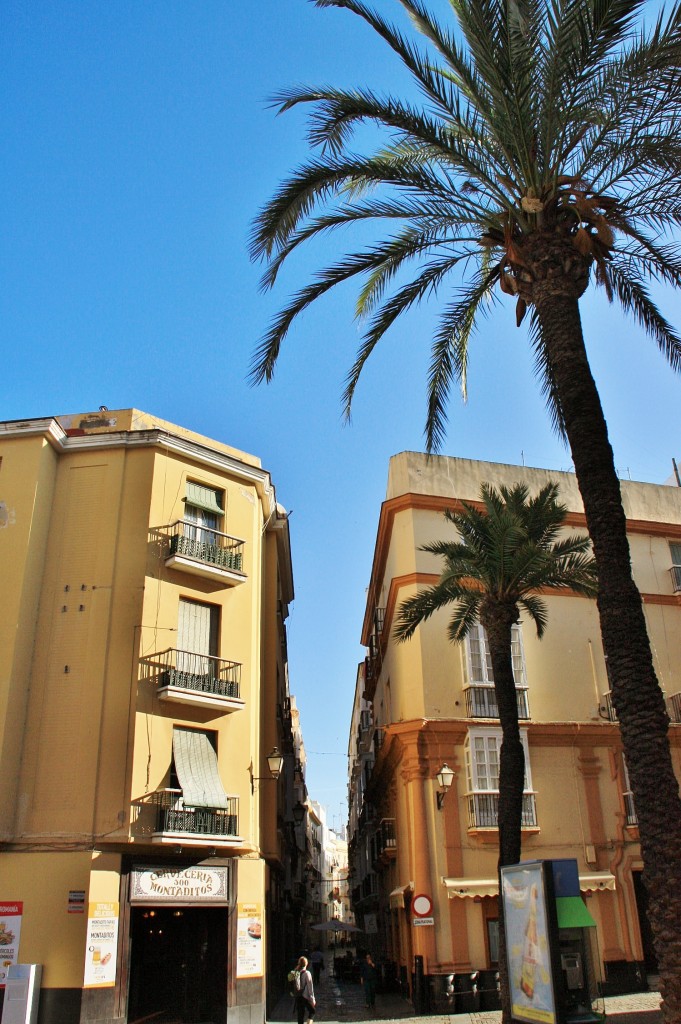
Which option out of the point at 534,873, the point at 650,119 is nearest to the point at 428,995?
the point at 534,873

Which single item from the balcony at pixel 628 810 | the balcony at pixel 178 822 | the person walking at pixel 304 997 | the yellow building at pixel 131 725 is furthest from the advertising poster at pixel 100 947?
the balcony at pixel 628 810

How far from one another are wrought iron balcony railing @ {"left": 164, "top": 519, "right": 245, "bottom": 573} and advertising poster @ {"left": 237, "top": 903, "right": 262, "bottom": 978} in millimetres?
7740

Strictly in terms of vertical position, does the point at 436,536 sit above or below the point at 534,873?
above

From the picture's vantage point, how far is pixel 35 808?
16.8 m

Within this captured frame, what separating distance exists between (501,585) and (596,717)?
792 cm

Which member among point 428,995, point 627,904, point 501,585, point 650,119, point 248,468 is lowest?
point 428,995

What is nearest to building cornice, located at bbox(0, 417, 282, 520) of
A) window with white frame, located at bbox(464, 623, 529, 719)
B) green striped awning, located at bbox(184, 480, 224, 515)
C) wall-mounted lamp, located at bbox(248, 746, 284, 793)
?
green striped awning, located at bbox(184, 480, 224, 515)

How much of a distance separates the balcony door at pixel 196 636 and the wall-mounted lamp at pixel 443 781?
19.5ft

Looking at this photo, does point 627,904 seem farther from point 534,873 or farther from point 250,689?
point 534,873

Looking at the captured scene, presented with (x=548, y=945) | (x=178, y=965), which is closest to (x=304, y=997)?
(x=178, y=965)

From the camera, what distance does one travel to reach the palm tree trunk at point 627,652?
7039 millimetres

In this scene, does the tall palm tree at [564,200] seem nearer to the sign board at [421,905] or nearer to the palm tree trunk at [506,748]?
the palm tree trunk at [506,748]

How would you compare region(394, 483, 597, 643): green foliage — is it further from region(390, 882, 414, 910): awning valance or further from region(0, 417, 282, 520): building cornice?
region(390, 882, 414, 910): awning valance

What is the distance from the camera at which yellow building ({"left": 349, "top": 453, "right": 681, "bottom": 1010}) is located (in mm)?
19328
